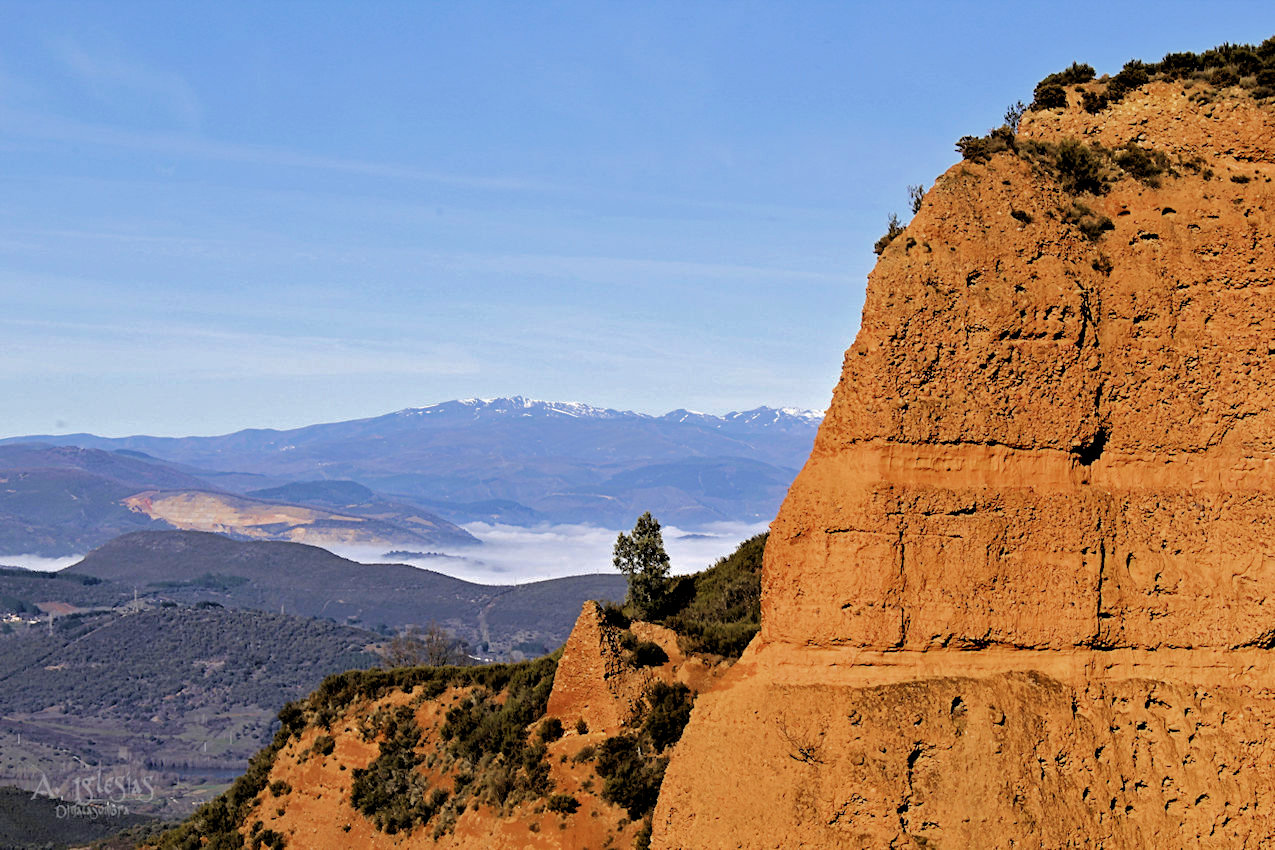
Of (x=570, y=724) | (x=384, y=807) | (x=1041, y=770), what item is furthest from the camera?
(x=384, y=807)

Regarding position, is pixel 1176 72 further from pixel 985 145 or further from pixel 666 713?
pixel 666 713

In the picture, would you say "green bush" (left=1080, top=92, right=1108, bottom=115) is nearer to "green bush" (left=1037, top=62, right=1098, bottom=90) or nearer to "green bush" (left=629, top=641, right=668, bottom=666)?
"green bush" (left=1037, top=62, right=1098, bottom=90)

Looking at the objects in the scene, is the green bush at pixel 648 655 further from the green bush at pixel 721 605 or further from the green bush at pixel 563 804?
the green bush at pixel 563 804

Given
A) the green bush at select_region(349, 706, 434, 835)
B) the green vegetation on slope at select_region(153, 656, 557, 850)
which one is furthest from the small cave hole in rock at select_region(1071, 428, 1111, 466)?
the green bush at select_region(349, 706, 434, 835)

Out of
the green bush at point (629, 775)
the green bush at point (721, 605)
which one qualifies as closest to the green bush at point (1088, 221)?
the green bush at point (629, 775)

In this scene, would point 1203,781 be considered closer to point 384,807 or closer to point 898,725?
point 898,725

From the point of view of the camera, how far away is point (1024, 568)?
53.8 ft

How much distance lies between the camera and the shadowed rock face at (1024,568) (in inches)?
623

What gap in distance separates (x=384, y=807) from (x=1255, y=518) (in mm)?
29362

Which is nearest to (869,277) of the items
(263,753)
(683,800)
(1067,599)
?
(1067,599)

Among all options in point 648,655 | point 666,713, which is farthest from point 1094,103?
point 648,655

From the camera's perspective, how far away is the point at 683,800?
17609 mm

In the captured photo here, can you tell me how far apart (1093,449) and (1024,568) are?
2154 mm

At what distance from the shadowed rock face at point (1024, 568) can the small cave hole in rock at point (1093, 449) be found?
0.04 m
